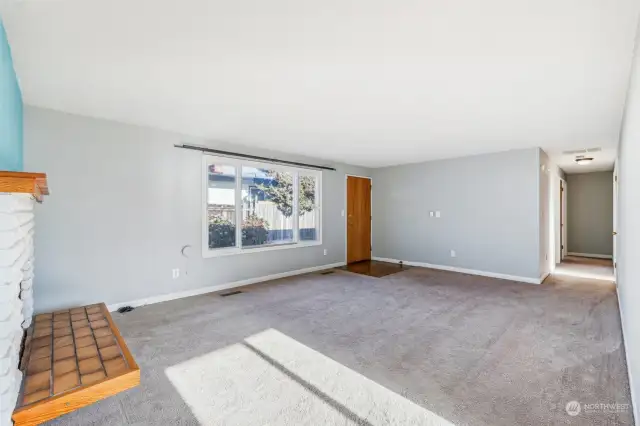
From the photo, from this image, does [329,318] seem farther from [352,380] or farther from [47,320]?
[47,320]

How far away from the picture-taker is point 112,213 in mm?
3625

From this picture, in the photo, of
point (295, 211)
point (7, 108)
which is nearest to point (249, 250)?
point (295, 211)

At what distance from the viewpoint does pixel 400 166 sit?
6906 mm

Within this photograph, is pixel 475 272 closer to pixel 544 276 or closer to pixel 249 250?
pixel 544 276

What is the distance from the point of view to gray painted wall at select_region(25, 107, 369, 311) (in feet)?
10.6

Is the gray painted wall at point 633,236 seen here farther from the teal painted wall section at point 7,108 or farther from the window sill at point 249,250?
the window sill at point 249,250

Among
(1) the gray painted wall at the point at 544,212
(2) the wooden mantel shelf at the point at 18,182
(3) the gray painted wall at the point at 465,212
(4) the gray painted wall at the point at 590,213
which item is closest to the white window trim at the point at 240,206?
(3) the gray painted wall at the point at 465,212

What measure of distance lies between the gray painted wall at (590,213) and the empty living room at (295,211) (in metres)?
2.34

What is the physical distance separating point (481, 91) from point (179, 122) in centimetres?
333

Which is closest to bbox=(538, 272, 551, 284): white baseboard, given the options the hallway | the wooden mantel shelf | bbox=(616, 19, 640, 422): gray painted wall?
the hallway

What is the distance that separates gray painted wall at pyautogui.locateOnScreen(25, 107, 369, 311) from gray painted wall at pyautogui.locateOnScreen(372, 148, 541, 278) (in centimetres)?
398

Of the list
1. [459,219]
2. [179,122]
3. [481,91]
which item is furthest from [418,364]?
[459,219]

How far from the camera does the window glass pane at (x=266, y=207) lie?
5082 millimetres

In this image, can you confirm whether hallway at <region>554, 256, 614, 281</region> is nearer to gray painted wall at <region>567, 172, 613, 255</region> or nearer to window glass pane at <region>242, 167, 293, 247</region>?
gray painted wall at <region>567, 172, 613, 255</region>
